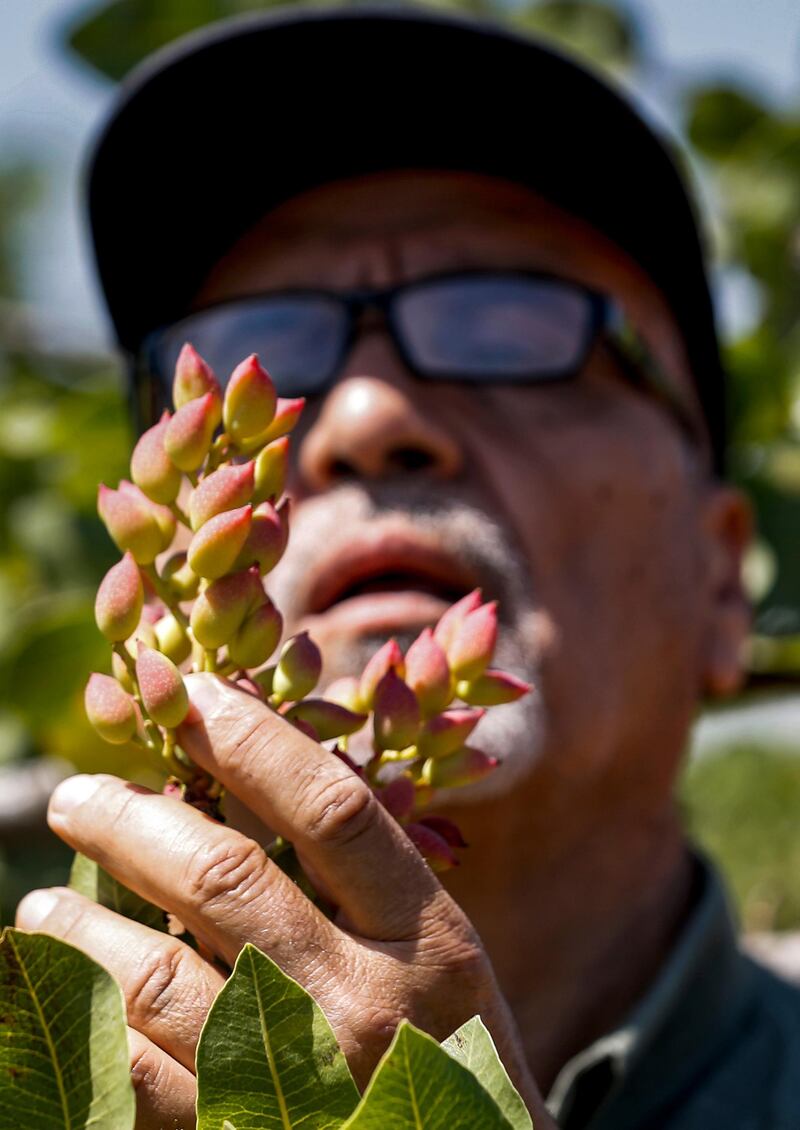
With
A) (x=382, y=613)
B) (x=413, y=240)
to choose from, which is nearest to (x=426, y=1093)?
(x=382, y=613)

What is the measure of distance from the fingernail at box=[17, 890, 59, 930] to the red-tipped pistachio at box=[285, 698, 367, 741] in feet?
0.56

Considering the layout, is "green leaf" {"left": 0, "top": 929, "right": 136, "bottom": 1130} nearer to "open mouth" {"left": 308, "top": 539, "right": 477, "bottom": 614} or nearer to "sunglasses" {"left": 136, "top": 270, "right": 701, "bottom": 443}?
"open mouth" {"left": 308, "top": 539, "right": 477, "bottom": 614}

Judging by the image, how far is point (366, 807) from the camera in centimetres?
64

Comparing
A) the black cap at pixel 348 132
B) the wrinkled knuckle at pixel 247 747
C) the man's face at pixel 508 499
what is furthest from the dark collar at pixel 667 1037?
the black cap at pixel 348 132

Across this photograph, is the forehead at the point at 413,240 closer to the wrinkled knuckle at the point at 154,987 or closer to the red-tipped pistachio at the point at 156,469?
the red-tipped pistachio at the point at 156,469

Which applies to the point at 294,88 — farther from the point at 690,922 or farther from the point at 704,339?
the point at 690,922

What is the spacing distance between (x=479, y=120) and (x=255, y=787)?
1.57 m

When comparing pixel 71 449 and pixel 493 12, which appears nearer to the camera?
pixel 71 449

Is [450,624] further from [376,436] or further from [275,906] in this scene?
[376,436]

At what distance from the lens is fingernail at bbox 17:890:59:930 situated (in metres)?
0.71

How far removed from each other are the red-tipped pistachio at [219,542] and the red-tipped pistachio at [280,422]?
0.21 ft

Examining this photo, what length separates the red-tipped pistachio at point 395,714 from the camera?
67 cm

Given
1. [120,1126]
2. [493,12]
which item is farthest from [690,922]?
[493,12]

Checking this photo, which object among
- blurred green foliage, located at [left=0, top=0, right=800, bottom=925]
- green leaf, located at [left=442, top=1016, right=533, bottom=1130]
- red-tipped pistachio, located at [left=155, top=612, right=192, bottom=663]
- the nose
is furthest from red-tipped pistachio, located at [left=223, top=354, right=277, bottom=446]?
blurred green foliage, located at [left=0, top=0, right=800, bottom=925]
